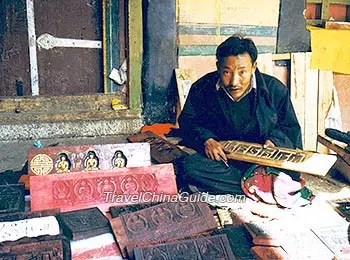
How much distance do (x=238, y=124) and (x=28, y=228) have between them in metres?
2.24

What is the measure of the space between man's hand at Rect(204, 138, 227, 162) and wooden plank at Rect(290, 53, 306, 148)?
2.36m

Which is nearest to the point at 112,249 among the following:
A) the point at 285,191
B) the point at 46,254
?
the point at 46,254

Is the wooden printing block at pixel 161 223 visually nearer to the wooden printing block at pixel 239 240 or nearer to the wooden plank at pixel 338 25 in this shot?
the wooden printing block at pixel 239 240

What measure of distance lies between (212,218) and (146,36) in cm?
320

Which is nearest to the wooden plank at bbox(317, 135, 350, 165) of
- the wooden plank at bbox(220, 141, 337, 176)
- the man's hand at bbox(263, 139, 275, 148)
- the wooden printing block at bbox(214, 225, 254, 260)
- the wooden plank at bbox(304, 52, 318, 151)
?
the wooden plank at bbox(304, 52, 318, 151)

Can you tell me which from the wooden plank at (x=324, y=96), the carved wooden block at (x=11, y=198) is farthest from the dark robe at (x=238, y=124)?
the wooden plank at (x=324, y=96)

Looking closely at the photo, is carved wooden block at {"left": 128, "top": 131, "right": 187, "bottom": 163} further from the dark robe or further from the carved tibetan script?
the carved tibetan script

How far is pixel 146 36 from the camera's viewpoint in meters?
5.97

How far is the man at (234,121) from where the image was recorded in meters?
4.29

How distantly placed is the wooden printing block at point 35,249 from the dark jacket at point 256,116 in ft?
6.20

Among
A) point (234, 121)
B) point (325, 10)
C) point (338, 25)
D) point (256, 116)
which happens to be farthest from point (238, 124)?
point (325, 10)

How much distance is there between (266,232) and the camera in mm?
3527

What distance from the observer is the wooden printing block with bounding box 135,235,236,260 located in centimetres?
307

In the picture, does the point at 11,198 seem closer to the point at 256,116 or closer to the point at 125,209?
the point at 125,209
